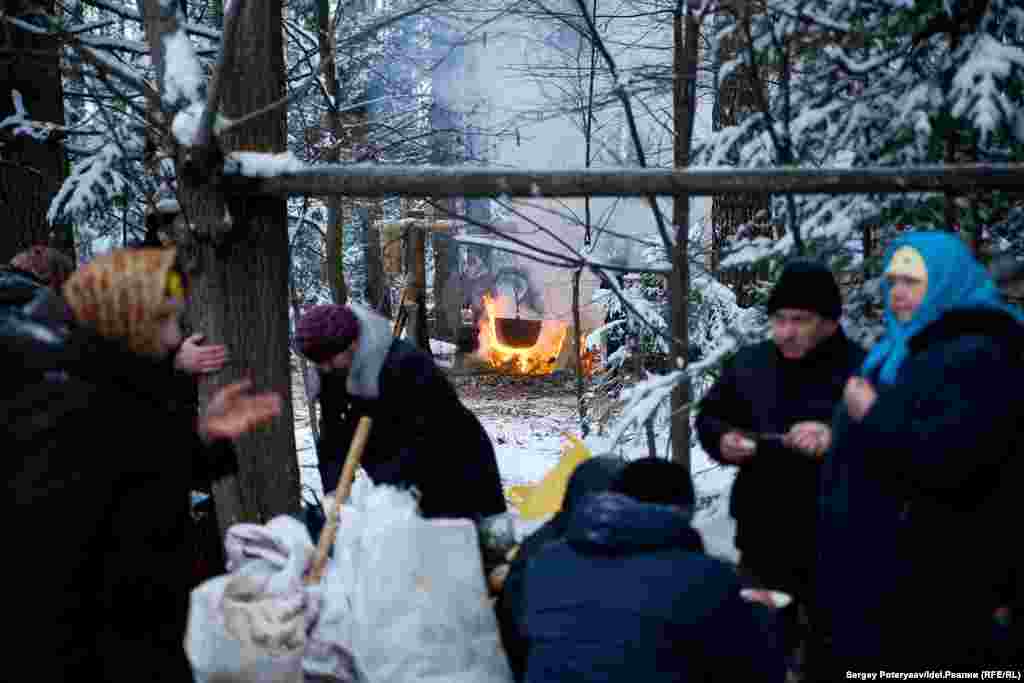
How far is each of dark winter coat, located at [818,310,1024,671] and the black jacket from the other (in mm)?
1730

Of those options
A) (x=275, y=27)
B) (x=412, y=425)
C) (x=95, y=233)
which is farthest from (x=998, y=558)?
(x=95, y=233)

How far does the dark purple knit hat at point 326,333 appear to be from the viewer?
13.2 ft

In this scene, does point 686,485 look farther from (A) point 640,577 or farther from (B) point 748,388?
(B) point 748,388

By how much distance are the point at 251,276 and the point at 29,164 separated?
4.50m

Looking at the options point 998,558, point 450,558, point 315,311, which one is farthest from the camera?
point 315,311

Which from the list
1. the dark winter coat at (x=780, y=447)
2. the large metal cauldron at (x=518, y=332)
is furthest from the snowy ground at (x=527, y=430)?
the dark winter coat at (x=780, y=447)

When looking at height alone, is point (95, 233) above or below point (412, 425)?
above

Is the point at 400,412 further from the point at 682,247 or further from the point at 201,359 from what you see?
the point at 682,247

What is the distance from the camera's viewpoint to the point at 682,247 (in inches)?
244

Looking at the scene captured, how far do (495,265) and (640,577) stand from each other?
27.4 metres

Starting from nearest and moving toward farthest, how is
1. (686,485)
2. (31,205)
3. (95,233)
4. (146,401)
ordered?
(146,401), (686,485), (31,205), (95,233)

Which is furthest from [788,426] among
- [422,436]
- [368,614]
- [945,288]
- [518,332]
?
[518,332]

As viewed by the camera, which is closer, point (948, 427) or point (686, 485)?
point (948, 427)

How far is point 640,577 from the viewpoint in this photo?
258cm
